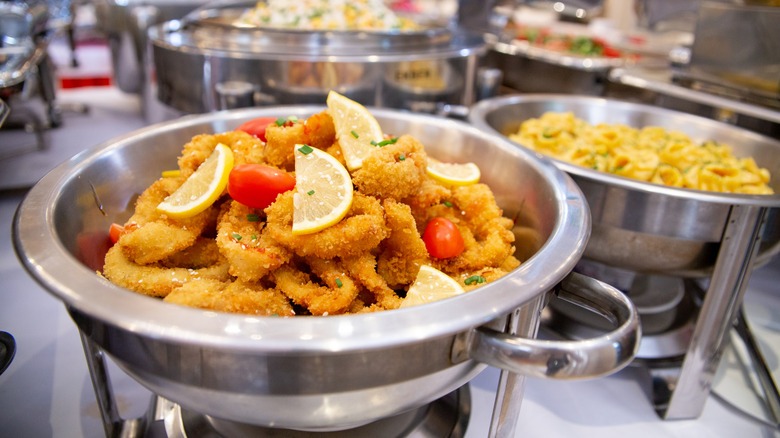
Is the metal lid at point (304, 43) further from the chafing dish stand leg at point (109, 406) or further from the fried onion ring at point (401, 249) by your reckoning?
the chafing dish stand leg at point (109, 406)

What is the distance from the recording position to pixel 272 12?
11.0 ft

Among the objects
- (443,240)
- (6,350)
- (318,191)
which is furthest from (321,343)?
(6,350)

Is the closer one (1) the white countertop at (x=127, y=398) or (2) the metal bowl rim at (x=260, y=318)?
(2) the metal bowl rim at (x=260, y=318)

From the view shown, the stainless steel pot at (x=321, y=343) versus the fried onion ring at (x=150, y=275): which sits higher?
the stainless steel pot at (x=321, y=343)

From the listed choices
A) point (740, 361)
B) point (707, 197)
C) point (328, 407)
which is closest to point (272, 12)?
point (707, 197)

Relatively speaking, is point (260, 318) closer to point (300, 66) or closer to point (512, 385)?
point (512, 385)

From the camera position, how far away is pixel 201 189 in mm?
1248

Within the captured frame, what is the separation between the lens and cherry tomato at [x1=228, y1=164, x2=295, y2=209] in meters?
1.18

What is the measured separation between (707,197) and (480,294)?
108 cm

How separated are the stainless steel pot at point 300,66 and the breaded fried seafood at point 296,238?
111 centimetres

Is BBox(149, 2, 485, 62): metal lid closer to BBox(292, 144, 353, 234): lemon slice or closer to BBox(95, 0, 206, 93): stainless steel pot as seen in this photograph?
BBox(292, 144, 353, 234): lemon slice

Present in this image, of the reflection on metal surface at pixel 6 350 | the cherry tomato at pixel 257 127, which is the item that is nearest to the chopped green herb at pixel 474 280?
the cherry tomato at pixel 257 127

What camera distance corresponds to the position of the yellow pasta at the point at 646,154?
196cm

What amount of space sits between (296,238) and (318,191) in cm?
12
